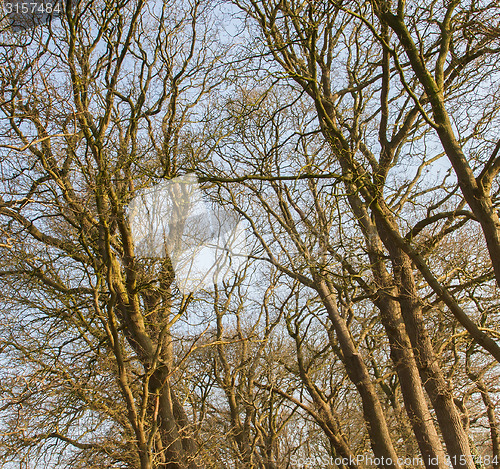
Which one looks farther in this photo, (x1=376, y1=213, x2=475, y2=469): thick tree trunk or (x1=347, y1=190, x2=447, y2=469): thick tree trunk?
(x1=347, y1=190, x2=447, y2=469): thick tree trunk

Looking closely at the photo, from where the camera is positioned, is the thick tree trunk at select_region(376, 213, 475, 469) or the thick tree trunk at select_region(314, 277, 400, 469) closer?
A: the thick tree trunk at select_region(376, 213, 475, 469)

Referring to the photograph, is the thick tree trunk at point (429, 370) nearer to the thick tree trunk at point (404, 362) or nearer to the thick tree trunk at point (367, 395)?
the thick tree trunk at point (404, 362)

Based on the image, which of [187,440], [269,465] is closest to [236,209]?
[187,440]

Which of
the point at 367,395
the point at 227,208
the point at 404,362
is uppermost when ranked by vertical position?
the point at 227,208

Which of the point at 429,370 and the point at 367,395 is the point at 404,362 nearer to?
the point at 429,370

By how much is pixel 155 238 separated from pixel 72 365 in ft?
7.65

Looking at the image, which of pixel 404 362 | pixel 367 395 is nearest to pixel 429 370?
pixel 404 362

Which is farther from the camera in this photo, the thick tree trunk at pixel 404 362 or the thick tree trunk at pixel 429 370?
the thick tree trunk at pixel 404 362

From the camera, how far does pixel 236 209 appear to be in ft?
27.8

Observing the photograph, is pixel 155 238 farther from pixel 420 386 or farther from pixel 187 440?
pixel 420 386

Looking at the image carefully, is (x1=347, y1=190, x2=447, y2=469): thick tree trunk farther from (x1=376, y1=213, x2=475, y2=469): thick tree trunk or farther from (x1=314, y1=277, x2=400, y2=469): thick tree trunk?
(x1=314, y1=277, x2=400, y2=469): thick tree trunk

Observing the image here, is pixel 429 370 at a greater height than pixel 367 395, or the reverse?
pixel 429 370

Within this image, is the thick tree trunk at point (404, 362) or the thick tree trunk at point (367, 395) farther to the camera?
the thick tree trunk at point (367, 395)

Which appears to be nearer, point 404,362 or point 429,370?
point 429,370
